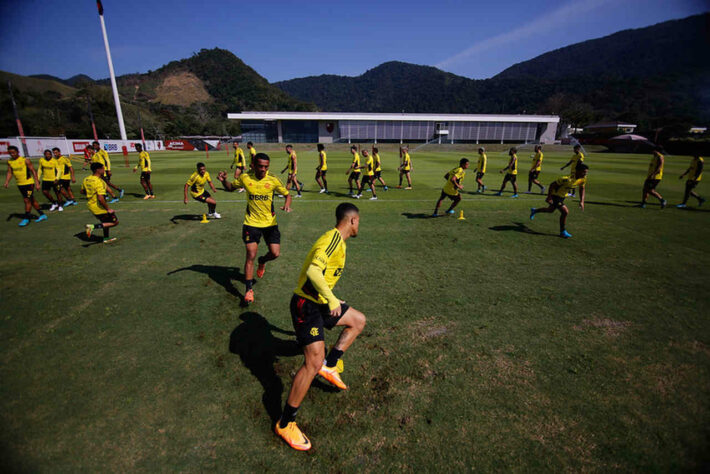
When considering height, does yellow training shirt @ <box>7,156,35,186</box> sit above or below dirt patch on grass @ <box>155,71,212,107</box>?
below

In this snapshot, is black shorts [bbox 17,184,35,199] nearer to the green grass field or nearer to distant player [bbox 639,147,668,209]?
the green grass field

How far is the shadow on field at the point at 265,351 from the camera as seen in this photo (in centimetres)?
350

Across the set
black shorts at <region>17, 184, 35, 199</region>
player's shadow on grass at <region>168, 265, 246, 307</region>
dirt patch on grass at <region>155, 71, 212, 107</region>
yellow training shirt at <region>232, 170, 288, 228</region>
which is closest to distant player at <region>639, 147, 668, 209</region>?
yellow training shirt at <region>232, 170, 288, 228</region>

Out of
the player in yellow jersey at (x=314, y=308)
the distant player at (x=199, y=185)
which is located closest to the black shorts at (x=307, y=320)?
the player in yellow jersey at (x=314, y=308)

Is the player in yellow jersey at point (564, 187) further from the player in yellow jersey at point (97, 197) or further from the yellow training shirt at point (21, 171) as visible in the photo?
the yellow training shirt at point (21, 171)

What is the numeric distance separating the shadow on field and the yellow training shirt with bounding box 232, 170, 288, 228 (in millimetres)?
1686

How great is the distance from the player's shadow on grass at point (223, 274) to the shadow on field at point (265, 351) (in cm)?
114

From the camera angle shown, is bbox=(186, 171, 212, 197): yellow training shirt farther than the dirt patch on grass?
No

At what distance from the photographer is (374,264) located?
6996mm

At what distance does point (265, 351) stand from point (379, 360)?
1.54 meters

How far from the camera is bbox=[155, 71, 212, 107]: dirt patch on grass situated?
153 meters

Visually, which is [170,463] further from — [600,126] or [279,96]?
[279,96]

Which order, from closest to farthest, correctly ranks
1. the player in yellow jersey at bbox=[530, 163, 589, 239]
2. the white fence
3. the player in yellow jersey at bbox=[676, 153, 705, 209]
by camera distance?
the player in yellow jersey at bbox=[530, 163, 589, 239], the player in yellow jersey at bbox=[676, 153, 705, 209], the white fence

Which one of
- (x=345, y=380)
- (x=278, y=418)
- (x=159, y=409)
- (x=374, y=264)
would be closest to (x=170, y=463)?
(x=159, y=409)
